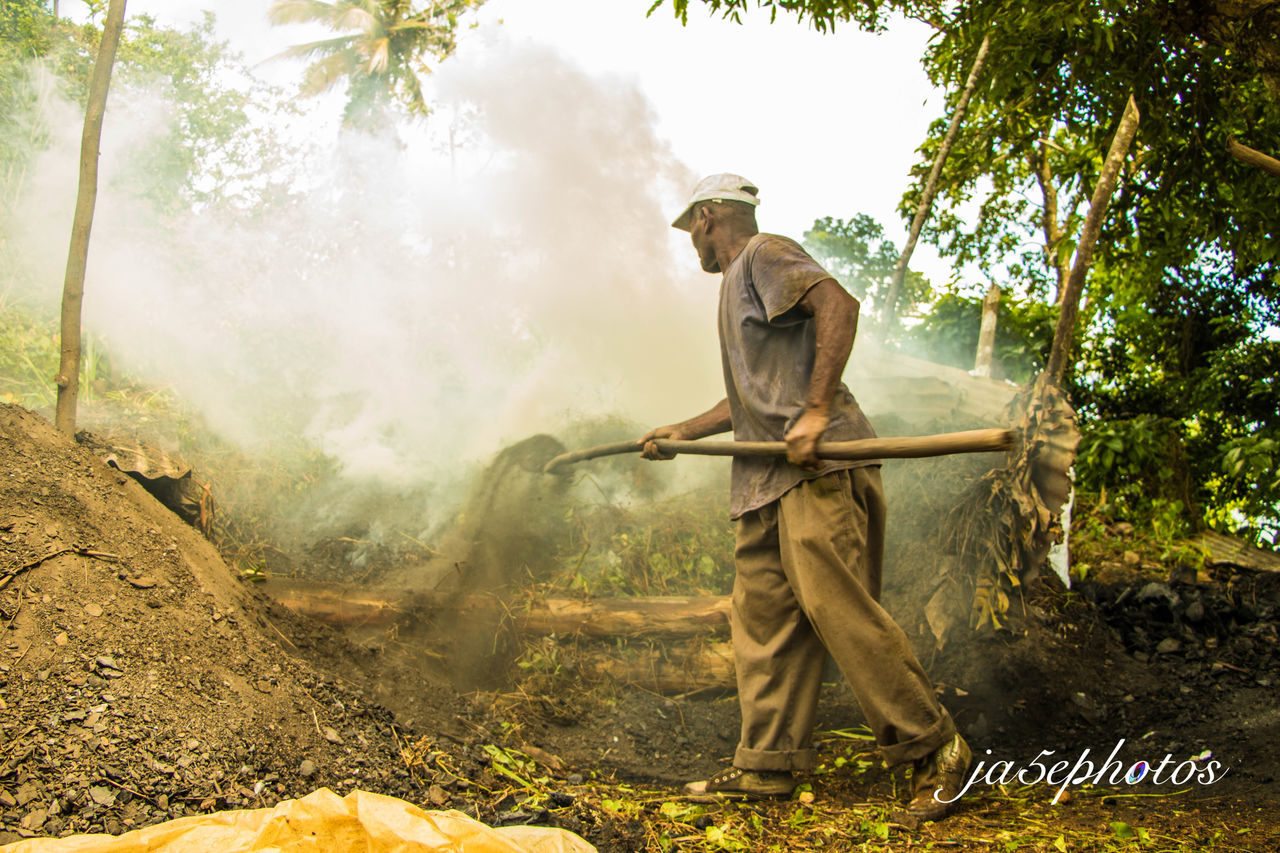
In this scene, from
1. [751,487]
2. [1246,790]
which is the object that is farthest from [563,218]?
[1246,790]

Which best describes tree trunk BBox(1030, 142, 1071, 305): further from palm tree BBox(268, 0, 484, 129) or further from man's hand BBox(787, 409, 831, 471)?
palm tree BBox(268, 0, 484, 129)

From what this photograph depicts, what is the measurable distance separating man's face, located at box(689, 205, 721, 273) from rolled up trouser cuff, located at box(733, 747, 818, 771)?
1796 mm

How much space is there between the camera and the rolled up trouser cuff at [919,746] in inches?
91.0

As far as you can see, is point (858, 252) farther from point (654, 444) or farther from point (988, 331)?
point (654, 444)

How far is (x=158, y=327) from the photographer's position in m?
7.02

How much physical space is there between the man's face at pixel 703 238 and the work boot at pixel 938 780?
190cm

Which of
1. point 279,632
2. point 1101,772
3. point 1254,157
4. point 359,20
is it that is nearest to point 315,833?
point 279,632

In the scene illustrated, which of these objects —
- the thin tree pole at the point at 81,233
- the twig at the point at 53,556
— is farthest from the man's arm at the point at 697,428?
the thin tree pole at the point at 81,233

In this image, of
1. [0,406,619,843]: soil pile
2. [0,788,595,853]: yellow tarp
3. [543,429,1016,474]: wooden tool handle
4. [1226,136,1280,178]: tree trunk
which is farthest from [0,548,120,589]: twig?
[1226,136,1280,178]: tree trunk

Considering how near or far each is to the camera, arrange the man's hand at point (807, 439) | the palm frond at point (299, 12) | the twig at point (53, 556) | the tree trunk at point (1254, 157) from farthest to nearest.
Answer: the palm frond at point (299, 12)
the tree trunk at point (1254, 157)
the man's hand at point (807, 439)
the twig at point (53, 556)

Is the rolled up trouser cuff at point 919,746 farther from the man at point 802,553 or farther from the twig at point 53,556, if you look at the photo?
the twig at point 53,556

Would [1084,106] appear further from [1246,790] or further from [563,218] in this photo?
[563,218]

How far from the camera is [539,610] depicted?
3.87 meters

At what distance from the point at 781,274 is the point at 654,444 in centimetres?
93
